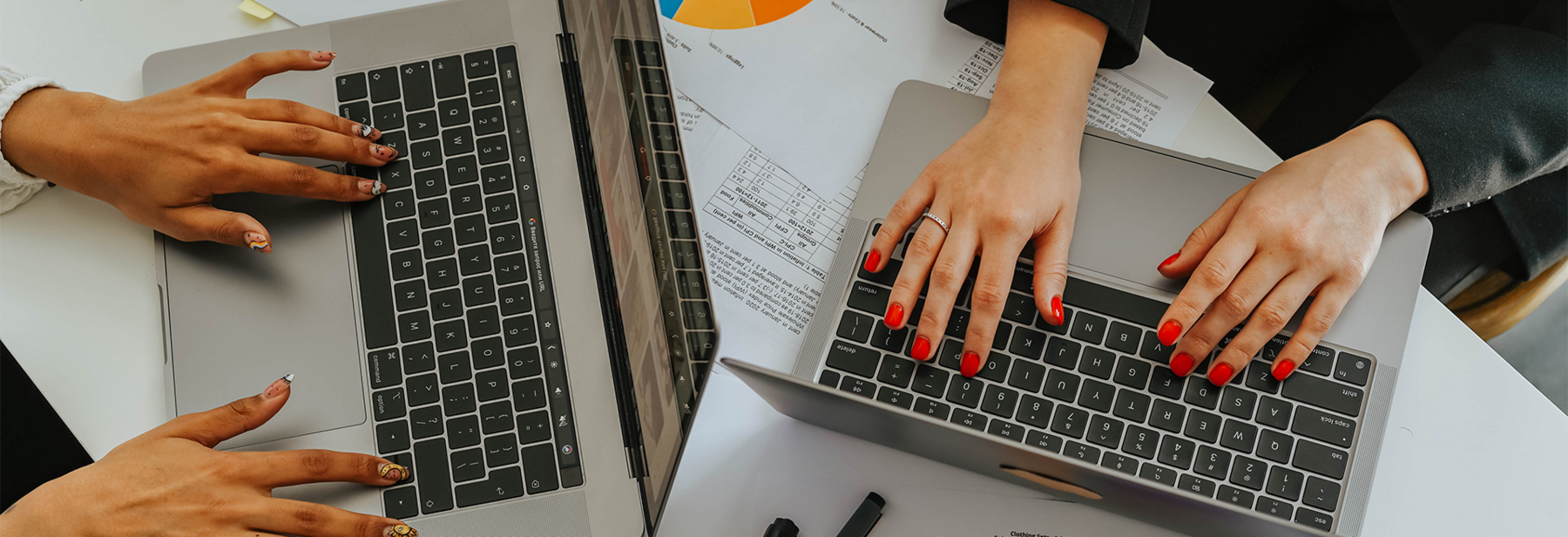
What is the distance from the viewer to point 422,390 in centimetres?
58

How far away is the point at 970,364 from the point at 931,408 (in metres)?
0.04

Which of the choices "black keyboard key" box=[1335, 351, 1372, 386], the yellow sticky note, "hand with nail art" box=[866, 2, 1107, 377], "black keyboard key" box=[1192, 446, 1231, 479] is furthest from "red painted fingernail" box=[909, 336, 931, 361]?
the yellow sticky note

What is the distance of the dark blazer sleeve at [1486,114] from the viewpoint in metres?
0.63

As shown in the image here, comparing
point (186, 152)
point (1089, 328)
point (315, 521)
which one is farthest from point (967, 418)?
point (186, 152)

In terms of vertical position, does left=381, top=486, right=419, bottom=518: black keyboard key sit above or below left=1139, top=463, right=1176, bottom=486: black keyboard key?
below

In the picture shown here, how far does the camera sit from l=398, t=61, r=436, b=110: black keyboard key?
2.18 ft

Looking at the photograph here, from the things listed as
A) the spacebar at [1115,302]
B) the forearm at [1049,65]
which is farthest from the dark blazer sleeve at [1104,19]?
the spacebar at [1115,302]

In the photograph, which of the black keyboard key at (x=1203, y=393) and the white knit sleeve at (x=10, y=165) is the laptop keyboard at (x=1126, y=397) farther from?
A: the white knit sleeve at (x=10, y=165)

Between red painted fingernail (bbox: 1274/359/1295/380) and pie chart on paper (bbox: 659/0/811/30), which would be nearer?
red painted fingernail (bbox: 1274/359/1295/380)

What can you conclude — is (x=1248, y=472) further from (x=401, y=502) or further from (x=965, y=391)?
(x=401, y=502)

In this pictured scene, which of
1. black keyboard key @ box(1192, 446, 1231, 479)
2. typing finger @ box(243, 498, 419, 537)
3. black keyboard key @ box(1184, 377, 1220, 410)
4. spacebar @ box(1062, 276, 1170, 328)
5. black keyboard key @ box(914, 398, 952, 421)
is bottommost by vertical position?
typing finger @ box(243, 498, 419, 537)

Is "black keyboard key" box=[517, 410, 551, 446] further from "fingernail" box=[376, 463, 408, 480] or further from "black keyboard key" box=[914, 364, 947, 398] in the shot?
"black keyboard key" box=[914, 364, 947, 398]

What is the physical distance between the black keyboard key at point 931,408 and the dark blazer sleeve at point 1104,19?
0.36 meters

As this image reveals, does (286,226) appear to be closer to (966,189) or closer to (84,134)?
(84,134)
